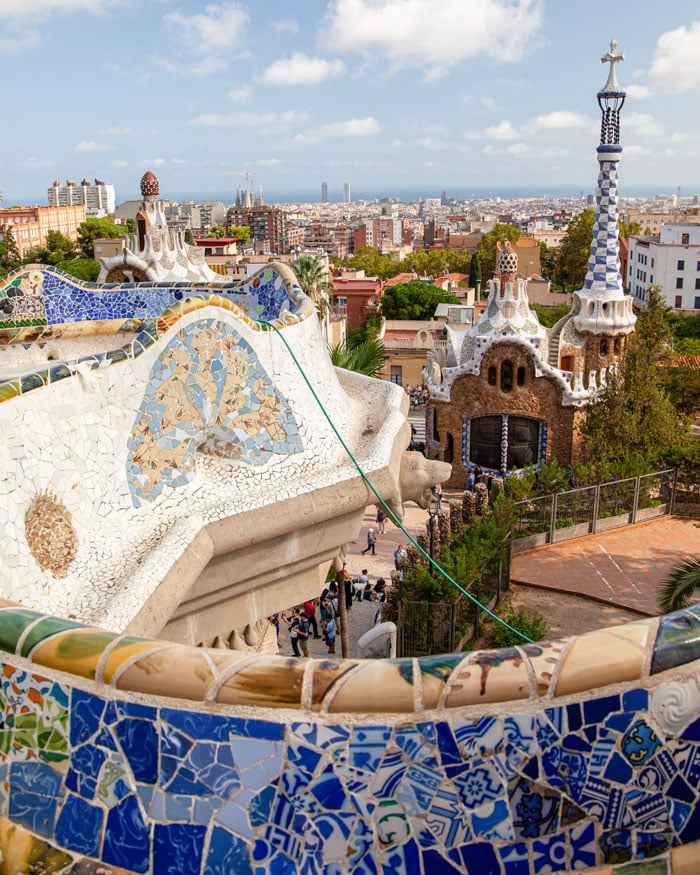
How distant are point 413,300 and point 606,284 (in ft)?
83.2

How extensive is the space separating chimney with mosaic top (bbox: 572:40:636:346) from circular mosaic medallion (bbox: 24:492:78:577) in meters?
19.6

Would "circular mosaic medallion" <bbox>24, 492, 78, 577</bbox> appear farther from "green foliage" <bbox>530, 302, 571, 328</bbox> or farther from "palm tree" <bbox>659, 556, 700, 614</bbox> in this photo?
"green foliage" <bbox>530, 302, 571, 328</bbox>

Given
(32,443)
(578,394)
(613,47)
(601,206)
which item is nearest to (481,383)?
(578,394)

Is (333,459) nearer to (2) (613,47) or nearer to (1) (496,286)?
(1) (496,286)

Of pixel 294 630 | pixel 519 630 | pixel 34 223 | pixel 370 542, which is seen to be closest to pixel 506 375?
pixel 370 542

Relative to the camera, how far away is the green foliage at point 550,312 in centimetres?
4628

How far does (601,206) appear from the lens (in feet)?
73.8

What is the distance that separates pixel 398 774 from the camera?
2.50 meters

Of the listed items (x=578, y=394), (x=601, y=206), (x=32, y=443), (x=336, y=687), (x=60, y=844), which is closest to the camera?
(x=336, y=687)

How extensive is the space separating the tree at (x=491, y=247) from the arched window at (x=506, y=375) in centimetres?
4337

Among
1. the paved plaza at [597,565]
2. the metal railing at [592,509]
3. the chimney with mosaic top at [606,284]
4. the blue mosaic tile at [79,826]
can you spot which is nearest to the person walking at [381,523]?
the paved plaza at [597,565]

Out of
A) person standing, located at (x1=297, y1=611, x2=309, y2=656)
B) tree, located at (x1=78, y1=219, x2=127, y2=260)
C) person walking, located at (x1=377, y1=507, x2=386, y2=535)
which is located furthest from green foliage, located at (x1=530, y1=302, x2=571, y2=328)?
person standing, located at (x1=297, y1=611, x2=309, y2=656)

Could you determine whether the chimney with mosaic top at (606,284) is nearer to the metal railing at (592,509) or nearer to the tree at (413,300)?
the metal railing at (592,509)

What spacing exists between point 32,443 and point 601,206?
20771mm
